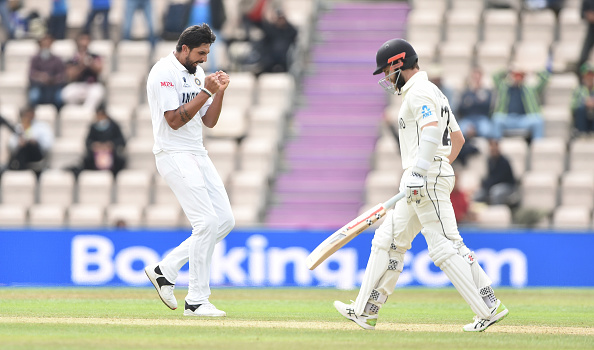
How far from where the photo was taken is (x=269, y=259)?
46.2 ft

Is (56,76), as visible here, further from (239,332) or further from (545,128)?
(239,332)

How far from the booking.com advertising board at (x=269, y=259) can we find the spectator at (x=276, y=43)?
450 cm

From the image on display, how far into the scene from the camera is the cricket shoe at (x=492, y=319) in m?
7.60

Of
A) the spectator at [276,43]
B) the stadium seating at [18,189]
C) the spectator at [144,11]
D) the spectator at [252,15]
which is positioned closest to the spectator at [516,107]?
the spectator at [276,43]

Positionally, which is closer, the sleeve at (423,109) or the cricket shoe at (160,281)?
the sleeve at (423,109)

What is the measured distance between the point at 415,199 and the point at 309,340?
1.23 metres

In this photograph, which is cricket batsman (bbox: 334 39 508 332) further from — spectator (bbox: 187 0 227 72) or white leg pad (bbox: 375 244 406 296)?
spectator (bbox: 187 0 227 72)

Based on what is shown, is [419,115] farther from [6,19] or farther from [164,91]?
[6,19]

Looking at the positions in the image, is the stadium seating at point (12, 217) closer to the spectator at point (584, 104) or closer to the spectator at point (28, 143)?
the spectator at point (28, 143)

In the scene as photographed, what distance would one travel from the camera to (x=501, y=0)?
18.3 meters

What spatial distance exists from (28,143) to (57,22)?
10.4 feet

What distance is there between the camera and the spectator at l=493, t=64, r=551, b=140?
53.1ft

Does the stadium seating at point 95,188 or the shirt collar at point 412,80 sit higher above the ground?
the shirt collar at point 412,80

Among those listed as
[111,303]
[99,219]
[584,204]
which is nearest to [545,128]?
[584,204]
